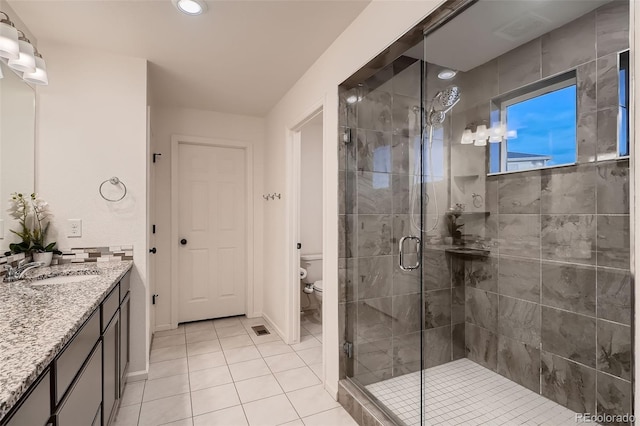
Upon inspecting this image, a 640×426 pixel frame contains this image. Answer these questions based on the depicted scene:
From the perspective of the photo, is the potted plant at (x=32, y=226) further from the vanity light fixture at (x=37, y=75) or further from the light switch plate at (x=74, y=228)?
the vanity light fixture at (x=37, y=75)

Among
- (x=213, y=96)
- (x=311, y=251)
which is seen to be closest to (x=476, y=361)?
(x=311, y=251)

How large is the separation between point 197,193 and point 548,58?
3.37 meters

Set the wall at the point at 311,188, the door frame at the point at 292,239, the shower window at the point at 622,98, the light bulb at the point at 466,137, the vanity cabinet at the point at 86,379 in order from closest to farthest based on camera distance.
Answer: the vanity cabinet at the point at 86,379, the shower window at the point at 622,98, the light bulb at the point at 466,137, the door frame at the point at 292,239, the wall at the point at 311,188

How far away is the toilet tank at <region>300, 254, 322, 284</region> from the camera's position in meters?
3.71

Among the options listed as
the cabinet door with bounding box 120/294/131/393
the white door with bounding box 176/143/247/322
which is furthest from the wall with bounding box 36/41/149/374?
the white door with bounding box 176/143/247/322

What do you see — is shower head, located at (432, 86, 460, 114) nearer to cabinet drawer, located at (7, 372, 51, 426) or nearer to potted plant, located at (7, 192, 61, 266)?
cabinet drawer, located at (7, 372, 51, 426)

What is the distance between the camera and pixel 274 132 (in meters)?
3.47

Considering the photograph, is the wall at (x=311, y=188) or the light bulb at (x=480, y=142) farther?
the wall at (x=311, y=188)

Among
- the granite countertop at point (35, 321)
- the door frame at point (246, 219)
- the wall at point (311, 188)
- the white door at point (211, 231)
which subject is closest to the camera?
the granite countertop at point (35, 321)

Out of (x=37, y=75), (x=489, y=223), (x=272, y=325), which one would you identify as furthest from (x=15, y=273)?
(x=489, y=223)

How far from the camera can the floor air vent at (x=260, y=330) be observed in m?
3.31

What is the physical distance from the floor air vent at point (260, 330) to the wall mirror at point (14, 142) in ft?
7.06

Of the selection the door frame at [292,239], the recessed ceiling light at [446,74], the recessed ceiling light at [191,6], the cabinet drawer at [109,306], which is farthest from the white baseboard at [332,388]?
the recessed ceiling light at [191,6]

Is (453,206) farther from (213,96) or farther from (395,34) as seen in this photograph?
(213,96)
